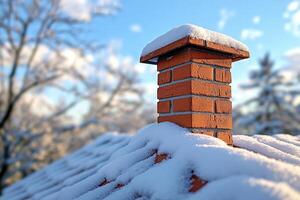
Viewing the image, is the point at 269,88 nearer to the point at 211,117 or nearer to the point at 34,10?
the point at 34,10

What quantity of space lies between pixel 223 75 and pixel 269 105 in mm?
18553

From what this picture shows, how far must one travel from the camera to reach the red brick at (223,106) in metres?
2.60

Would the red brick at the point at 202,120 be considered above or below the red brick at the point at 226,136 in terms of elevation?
above

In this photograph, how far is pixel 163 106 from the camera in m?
2.74

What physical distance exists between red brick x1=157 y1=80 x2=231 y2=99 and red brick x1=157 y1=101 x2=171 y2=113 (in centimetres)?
5

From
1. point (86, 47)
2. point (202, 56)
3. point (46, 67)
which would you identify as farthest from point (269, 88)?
point (202, 56)

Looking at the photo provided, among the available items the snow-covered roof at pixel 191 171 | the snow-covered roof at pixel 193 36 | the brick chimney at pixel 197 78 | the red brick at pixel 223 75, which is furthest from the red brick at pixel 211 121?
the snow-covered roof at pixel 193 36

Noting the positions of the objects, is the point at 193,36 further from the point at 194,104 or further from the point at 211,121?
the point at 211,121

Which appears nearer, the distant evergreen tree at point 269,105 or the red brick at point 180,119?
the red brick at point 180,119

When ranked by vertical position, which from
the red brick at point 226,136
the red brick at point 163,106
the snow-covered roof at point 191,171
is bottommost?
the snow-covered roof at point 191,171

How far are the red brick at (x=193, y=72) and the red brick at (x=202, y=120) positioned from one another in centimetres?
30

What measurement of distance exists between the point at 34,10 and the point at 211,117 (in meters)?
14.7

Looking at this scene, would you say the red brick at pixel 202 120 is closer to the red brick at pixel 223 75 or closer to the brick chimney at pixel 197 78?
the brick chimney at pixel 197 78

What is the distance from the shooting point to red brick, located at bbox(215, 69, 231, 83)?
8.64 ft
